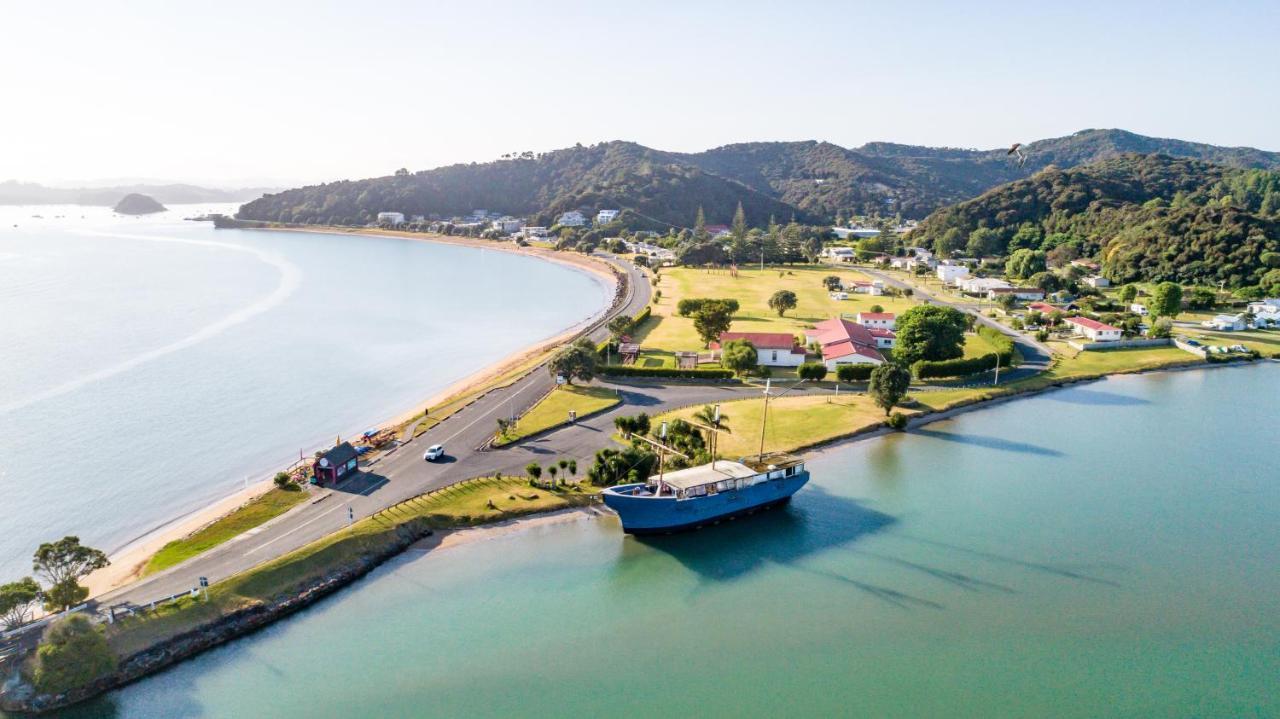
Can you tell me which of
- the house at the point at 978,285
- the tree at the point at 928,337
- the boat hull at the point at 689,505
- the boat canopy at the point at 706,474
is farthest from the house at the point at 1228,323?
the boat canopy at the point at 706,474

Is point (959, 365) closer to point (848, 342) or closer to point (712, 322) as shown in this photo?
point (848, 342)

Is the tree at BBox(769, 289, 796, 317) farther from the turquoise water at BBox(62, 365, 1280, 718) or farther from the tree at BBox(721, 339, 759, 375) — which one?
the turquoise water at BBox(62, 365, 1280, 718)

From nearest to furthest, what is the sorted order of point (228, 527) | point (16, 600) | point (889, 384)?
point (16, 600) → point (228, 527) → point (889, 384)

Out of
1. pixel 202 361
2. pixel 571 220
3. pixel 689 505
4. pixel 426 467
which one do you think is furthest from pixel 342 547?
pixel 571 220

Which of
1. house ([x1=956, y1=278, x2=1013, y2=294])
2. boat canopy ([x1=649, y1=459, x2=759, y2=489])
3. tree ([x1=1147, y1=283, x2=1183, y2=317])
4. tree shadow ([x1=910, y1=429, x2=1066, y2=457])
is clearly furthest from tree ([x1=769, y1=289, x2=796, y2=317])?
boat canopy ([x1=649, y1=459, x2=759, y2=489])

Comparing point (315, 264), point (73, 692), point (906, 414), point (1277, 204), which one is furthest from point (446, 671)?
point (1277, 204)
